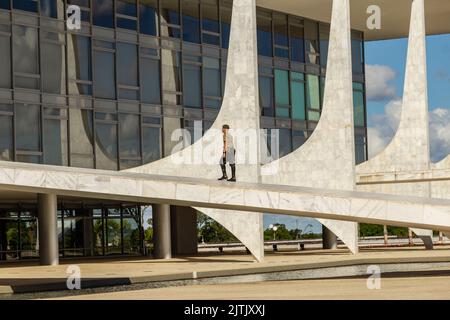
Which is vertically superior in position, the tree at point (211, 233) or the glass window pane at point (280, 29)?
the glass window pane at point (280, 29)

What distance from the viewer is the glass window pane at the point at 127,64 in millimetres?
31891

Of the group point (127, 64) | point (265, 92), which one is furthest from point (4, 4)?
point (265, 92)

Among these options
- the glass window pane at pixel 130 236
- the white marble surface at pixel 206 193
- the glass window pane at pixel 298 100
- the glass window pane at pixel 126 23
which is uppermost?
the glass window pane at pixel 126 23

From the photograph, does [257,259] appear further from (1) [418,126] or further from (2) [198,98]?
(1) [418,126]

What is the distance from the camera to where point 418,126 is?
129ft

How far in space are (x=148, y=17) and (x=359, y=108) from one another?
43.0ft

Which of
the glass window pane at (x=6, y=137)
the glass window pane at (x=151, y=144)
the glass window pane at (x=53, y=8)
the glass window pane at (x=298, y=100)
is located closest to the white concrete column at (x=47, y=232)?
the glass window pane at (x=6, y=137)

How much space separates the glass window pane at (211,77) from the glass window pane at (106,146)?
177 inches

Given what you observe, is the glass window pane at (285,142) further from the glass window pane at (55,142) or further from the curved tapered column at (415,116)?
the glass window pane at (55,142)

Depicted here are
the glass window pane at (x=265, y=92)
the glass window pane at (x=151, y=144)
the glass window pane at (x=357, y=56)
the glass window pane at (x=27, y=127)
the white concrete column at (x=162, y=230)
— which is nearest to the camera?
the glass window pane at (x=27, y=127)

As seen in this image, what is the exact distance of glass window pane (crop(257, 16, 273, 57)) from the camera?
37469 millimetres

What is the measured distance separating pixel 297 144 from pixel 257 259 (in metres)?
8.61

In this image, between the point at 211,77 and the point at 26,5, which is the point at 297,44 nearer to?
the point at 211,77

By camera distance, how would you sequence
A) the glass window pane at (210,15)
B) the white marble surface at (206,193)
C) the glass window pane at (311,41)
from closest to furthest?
the white marble surface at (206,193)
the glass window pane at (210,15)
the glass window pane at (311,41)
